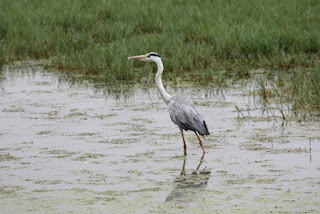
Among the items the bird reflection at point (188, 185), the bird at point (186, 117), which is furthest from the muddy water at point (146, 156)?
the bird at point (186, 117)

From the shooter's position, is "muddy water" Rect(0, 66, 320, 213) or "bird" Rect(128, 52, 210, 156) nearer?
"muddy water" Rect(0, 66, 320, 213)

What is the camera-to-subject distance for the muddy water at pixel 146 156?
6520 mm

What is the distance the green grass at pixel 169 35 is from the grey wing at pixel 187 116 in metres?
2.64

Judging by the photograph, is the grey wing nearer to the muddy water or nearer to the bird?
the bird

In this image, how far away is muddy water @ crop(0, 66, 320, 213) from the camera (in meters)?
6.52

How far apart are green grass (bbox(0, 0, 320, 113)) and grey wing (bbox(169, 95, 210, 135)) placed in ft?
8.66

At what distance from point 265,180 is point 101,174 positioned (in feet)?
5.64

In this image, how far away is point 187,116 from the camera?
28.3 ft

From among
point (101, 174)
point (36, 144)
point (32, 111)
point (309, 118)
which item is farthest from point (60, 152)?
point (309, 118)

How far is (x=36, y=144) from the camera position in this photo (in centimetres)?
905

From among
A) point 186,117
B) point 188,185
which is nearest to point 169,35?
point 186,117

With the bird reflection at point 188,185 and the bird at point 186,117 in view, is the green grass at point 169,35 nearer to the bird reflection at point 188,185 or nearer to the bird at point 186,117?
the bird at point 186,117

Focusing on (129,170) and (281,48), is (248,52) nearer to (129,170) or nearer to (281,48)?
(281,48)

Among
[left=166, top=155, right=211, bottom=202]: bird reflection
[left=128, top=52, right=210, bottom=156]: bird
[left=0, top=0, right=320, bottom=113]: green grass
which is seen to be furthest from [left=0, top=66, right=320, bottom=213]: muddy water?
[left=0, top=0, right=320, bottom=113]: green grass
